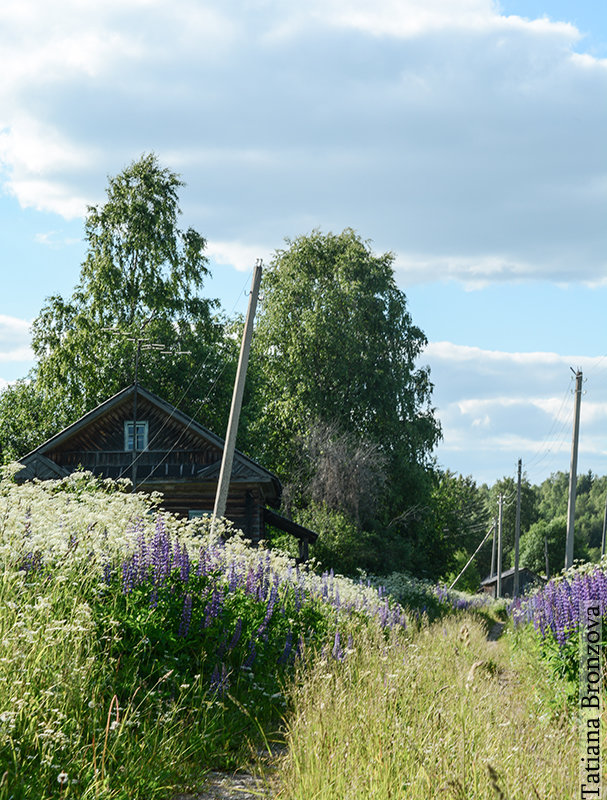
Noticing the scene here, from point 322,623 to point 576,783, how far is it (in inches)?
198

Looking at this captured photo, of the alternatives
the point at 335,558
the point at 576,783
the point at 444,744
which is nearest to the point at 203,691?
the point at 444,744

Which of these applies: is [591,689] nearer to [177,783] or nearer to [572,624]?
[572,624]

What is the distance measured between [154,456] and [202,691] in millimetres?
20271

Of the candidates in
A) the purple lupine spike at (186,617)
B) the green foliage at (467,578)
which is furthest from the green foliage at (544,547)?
the purple lupine spike at (186,617)

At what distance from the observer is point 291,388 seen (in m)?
40.0

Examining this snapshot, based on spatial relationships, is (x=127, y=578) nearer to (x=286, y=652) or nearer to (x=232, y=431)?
(x=286, y=652)

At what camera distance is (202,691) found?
21.9ft

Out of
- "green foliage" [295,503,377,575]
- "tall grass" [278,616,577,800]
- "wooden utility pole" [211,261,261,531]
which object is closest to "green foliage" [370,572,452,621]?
"green foliage" [295,503,377,575]

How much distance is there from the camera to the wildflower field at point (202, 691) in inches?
180

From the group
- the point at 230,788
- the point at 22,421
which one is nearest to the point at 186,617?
the point at 230,788

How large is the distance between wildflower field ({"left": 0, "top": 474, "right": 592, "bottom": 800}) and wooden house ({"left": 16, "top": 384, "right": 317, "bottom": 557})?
1610cm

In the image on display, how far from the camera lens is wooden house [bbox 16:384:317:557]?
2562cm

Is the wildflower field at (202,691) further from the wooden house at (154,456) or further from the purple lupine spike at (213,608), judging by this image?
the wooden house at (154,456)

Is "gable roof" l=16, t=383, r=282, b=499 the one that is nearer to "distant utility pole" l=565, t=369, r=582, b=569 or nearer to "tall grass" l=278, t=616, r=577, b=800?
"distant utility pole" l=565, t=369, r=582, b=569
